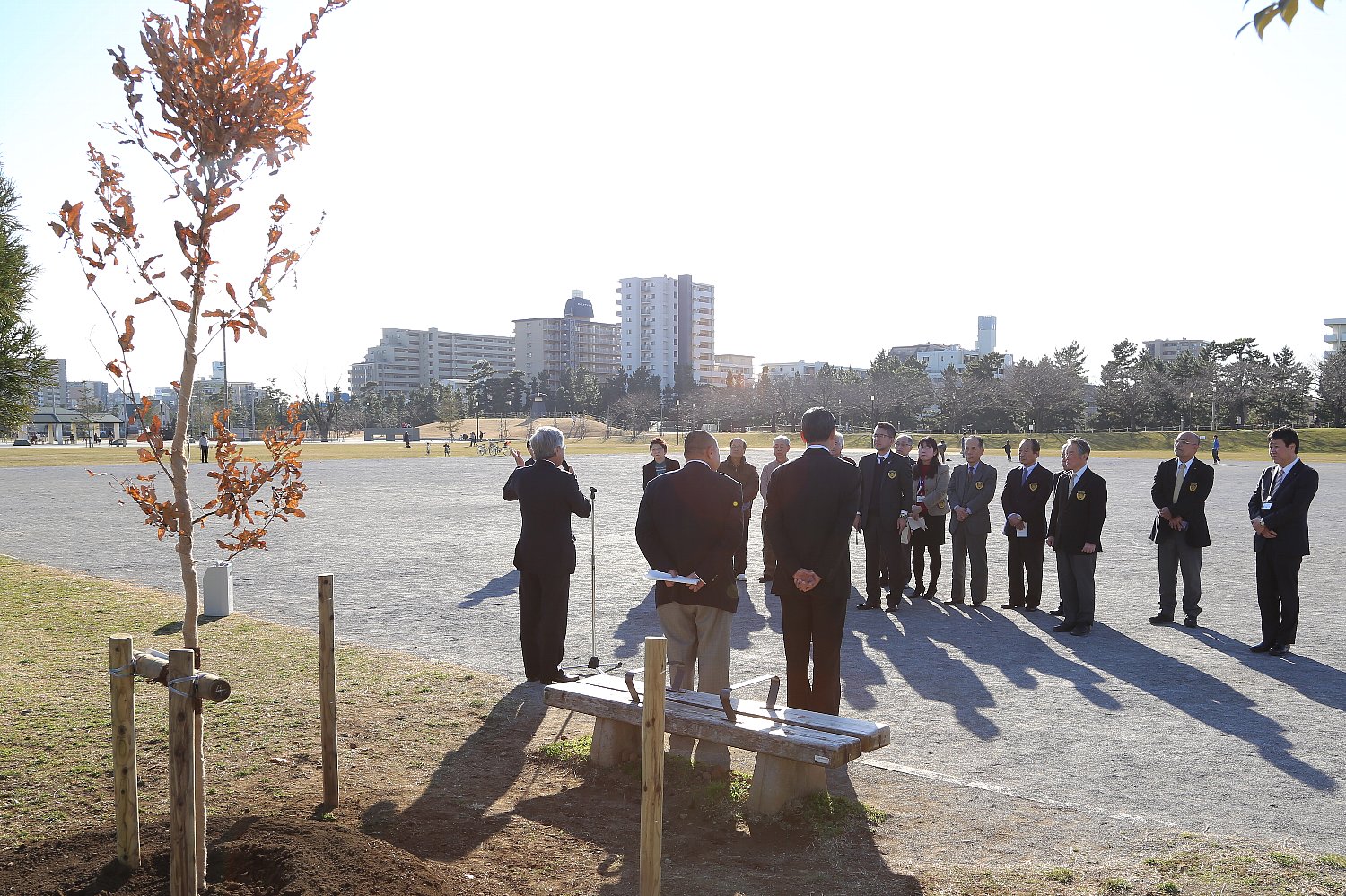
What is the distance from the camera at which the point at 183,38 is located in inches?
179

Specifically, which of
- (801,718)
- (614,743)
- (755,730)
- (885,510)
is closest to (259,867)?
(614,743)

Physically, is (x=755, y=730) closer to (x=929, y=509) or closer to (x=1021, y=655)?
(x=1021, y=655)

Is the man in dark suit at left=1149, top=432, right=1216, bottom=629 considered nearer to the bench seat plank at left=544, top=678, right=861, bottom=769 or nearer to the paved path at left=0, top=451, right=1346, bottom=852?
the paved path at left=0, top=451, right=1346, bottom=852

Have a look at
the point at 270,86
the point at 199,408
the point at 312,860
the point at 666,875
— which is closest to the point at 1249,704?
the point at 666,875

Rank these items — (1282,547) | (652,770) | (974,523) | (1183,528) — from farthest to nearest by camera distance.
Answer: (974,523)
(1183,528)
(1282,547)
(652,770)

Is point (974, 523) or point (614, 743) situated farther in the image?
point (974, 523)

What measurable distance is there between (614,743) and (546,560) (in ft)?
7.34

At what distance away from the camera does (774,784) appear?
5.07 metres

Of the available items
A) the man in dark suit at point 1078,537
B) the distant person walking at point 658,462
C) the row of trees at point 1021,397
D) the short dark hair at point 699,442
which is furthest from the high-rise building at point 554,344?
the short dark hair at point 699,442

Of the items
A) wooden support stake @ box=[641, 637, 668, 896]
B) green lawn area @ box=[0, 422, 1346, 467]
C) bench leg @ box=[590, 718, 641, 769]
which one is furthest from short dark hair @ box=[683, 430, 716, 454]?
green lawn area @ box=[0, 422, 1346, 467]

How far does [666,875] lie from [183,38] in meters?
4.58

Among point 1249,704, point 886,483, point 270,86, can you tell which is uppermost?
point 270,86

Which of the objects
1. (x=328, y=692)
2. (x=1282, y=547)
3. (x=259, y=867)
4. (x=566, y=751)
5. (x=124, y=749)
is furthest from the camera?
(x=1282, y=547)

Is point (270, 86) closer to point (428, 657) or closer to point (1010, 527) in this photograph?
point (428, 657)
